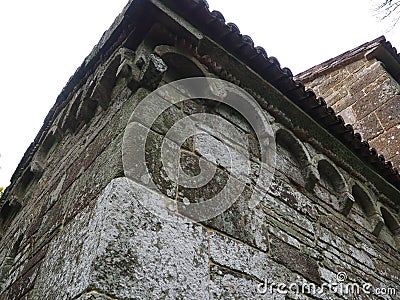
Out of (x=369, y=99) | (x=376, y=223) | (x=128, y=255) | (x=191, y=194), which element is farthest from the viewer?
(x=369, y=99)

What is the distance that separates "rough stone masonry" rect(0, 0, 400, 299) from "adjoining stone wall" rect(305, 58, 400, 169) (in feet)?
5.09

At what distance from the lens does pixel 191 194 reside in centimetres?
179

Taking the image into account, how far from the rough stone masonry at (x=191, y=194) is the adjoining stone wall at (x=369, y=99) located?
1.55 m

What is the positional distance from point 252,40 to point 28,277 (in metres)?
2.08

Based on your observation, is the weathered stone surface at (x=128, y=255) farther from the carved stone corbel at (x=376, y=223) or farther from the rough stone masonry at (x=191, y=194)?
the carved stone corbel at (x=376, y=223)

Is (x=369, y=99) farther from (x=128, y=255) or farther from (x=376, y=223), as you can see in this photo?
(x=128, y=255)

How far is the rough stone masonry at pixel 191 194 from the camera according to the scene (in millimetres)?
1504

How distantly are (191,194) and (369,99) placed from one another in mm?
4437

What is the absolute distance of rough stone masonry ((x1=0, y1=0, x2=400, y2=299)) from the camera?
150 cm

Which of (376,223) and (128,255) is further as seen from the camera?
(376,223)

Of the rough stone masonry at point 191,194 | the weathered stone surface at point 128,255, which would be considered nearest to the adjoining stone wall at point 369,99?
the rough stone masonry at point 191,194

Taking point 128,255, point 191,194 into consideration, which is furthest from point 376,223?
point 128,255

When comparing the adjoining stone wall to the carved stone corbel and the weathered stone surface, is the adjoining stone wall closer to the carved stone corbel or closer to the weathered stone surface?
the carved stone corbel

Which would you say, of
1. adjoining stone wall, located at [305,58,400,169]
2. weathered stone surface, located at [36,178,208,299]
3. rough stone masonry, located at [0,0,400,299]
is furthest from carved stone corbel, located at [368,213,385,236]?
weathered stone surface, located at [36,178,208,299]
